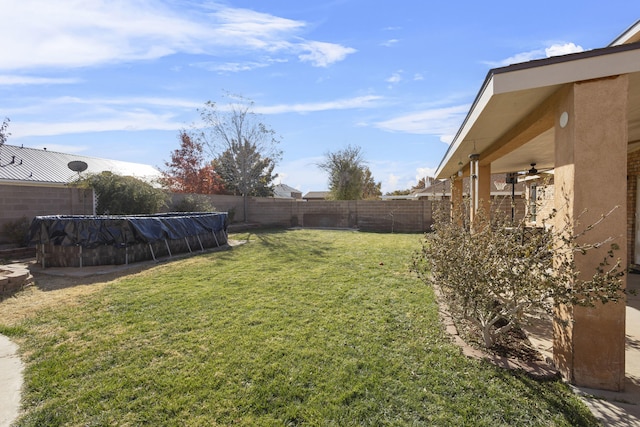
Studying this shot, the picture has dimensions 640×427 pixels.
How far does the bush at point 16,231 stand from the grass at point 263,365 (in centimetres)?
544

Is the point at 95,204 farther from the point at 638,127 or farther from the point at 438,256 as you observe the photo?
the point at 638,127

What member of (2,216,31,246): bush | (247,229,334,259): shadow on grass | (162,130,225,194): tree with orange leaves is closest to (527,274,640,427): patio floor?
(247,229,334,259): shadow on grass

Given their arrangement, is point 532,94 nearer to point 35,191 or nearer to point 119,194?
point 119,194

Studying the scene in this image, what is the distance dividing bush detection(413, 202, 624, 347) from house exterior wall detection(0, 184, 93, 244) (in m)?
12.3

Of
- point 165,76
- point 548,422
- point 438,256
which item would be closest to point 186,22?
point 165,76

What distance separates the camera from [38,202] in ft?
32.9

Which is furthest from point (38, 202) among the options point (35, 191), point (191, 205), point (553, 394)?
point (553, 394)

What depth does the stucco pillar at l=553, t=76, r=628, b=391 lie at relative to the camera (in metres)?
2.55

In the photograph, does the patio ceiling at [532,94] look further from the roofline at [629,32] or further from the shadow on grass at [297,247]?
the shadow on grass at [297,247]

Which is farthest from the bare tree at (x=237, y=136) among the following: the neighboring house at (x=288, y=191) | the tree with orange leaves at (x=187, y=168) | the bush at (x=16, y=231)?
the neighboring house at (x=288, y=191)

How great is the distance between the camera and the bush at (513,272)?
252 cm

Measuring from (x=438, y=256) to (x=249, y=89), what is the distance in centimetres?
2127

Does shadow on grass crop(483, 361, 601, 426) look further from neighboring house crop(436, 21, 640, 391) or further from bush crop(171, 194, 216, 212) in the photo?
bush crop(171, 194, 216, 212)

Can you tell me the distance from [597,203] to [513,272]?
89 cm
